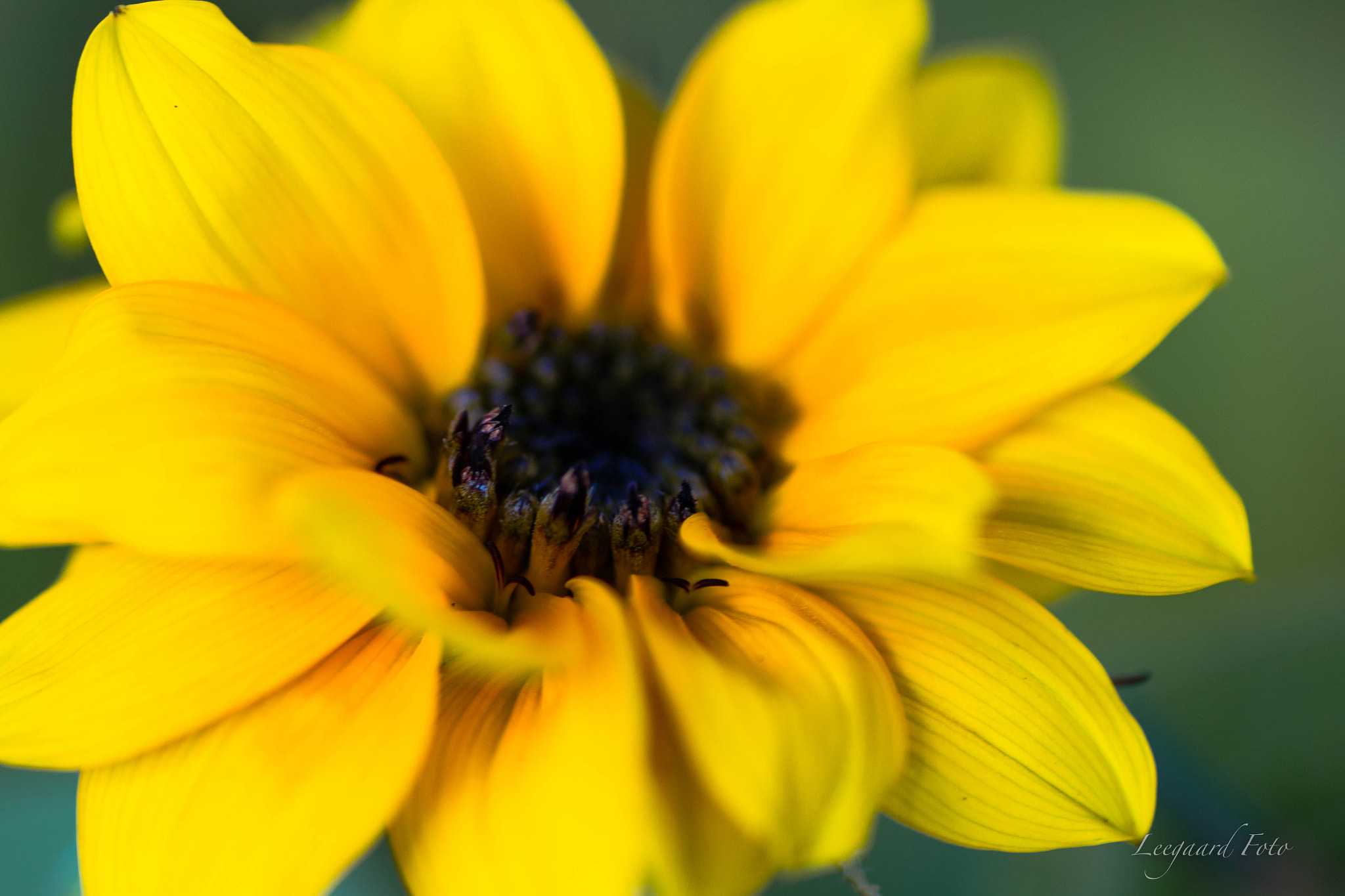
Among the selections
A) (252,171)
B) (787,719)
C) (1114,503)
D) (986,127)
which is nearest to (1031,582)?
(1114,503)

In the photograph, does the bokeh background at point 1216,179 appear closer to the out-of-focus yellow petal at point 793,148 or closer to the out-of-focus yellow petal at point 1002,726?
the out-of-focus yellow petal at point 793,148

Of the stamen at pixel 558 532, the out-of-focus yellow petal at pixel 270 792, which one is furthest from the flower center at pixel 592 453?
the out-of-focus yellow petal at pixel 270 792

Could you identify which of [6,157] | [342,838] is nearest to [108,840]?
[342,838]

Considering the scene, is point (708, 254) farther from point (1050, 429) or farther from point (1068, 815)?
point (1068, 815)

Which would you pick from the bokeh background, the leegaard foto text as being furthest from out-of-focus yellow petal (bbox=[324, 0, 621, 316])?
the leegaard foto text

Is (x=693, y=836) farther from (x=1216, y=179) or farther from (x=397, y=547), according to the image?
(x=1216, y=179)

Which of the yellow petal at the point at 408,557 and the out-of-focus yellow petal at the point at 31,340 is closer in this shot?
the yellow petal at the point at 408,557
